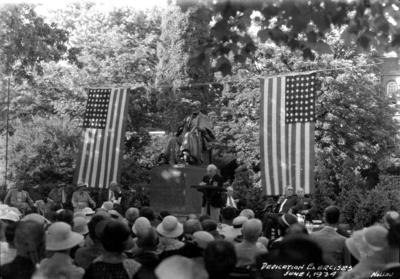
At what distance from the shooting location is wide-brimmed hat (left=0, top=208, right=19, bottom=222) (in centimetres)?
944

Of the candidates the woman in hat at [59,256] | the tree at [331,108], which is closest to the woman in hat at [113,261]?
the woman in hat at [59,256]

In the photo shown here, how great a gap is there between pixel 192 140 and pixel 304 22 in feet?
32.6

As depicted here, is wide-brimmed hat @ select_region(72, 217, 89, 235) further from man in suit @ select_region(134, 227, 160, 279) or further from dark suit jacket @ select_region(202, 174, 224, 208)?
dark suit jacket @ select_region(202, 174, 224, 208)

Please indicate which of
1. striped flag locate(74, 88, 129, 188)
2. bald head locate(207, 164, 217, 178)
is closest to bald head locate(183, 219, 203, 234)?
bald head locate(207, 164, 217, 178)

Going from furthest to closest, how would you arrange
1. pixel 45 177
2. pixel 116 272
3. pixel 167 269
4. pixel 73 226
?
pixel 45 177 → pixel 73 226 → pixel 116 272 → pixel 167 269

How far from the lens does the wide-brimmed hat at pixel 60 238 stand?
602 cm

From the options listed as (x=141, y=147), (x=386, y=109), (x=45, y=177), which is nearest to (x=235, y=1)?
(x=45, y=177)

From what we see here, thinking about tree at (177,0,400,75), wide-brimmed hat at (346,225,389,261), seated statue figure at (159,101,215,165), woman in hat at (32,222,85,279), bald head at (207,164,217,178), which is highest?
tree at (177,0,400,75)

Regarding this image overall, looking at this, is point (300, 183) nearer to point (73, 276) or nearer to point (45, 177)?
point (73, 276)

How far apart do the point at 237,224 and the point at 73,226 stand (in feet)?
5.60

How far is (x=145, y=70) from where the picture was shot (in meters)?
34.2

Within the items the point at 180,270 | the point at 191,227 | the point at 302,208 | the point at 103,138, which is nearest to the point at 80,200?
the point at 103,138

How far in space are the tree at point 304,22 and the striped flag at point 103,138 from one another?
467 inches

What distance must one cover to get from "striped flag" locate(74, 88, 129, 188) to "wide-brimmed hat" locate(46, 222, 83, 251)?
12.9 m
